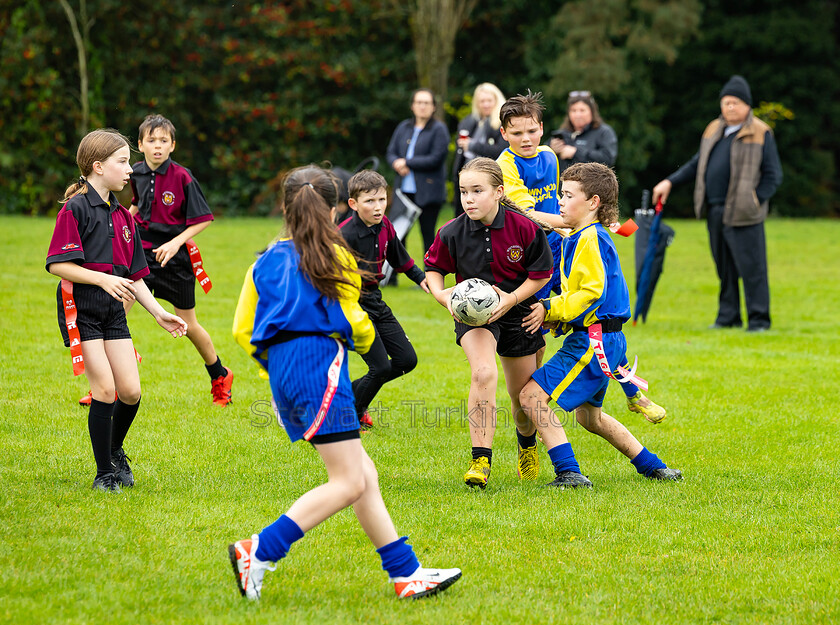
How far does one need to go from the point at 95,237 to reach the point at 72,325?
47cm

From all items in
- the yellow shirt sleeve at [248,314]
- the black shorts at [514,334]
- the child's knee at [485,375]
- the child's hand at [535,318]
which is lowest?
the child's knee at [485,375]

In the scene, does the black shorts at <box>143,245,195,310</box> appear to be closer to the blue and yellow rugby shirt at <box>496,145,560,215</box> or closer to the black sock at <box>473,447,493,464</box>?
the blue and yellow rugby shirt at <box>496,145,560,215</box>

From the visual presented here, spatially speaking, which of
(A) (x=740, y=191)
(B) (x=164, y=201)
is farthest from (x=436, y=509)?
(A) (x=740, y=191)

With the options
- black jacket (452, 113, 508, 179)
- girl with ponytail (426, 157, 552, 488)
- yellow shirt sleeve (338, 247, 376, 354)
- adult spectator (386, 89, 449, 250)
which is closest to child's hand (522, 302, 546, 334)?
girl with ponytail (426, 157, 552, 488)

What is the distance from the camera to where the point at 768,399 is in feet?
24.6

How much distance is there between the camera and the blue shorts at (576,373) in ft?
16.8

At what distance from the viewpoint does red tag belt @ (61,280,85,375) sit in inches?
190

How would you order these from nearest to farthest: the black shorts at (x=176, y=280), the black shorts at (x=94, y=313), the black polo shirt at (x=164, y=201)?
the black shorts at (x=94, y=313) < the black polo shirt at (x=164, y=201) < the black shorts at (x=176, y=280)

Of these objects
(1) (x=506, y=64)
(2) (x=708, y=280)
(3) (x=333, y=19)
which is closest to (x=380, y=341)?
(2) (x=708, y=280)

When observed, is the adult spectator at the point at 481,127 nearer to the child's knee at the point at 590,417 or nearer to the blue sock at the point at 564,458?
the child's knee at the point at 590,417

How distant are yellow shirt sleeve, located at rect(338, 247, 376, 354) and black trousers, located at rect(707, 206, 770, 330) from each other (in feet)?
26.3

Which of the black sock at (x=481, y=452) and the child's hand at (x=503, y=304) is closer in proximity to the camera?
the child's hand at (x=503, y=304)

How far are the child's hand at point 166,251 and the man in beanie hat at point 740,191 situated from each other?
19.1ft

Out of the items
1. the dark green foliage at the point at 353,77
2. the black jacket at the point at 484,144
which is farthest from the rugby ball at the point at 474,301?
the dark green foliage at the point at 353,77
